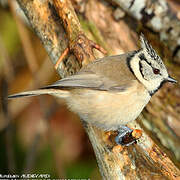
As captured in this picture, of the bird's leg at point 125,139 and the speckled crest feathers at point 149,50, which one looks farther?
the speckled crest feathers at point 149,50

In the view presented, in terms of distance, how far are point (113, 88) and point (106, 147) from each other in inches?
16.7

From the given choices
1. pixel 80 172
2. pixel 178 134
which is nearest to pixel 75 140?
pixel 80 172

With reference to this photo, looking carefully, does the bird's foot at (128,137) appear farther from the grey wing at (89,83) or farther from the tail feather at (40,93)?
the tail feather at (40,93)

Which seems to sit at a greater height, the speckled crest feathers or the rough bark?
the speckled crest feathers

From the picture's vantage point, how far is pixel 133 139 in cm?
215

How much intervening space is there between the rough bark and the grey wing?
0.26m

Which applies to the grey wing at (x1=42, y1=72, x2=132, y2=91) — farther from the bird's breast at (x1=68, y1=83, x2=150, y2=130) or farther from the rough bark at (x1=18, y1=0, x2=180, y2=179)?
the rough bark at (x1=18, y1=0, x2=180, y2=179)

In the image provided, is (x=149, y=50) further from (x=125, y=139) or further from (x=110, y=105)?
(x=125, y=139)

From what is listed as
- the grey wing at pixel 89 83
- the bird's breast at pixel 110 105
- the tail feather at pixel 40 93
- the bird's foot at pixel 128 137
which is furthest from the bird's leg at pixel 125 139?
the tail feather at pixel 40 93

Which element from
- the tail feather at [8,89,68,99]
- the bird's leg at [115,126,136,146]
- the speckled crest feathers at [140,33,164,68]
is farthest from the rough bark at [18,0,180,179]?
the speckled crest feathers at [140,33,164,68]

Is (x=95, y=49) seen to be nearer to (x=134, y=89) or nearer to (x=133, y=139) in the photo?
(x=134, y=89)

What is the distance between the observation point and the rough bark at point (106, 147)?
2072 mm

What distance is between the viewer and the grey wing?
224 cm

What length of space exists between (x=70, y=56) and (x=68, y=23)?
25cm
